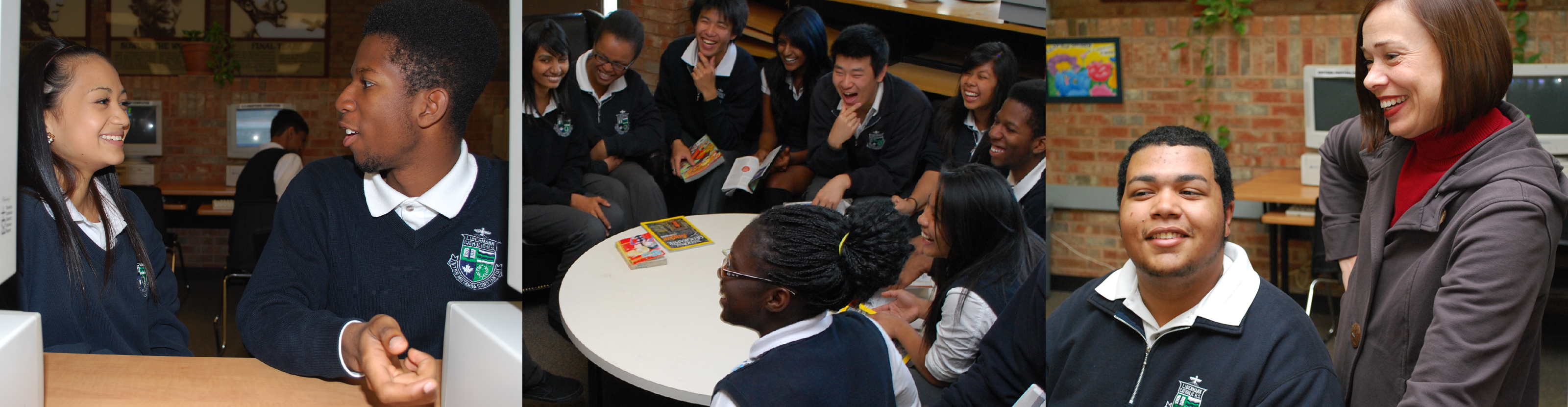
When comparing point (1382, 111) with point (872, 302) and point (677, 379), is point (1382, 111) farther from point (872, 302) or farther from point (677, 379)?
point (677, 379)

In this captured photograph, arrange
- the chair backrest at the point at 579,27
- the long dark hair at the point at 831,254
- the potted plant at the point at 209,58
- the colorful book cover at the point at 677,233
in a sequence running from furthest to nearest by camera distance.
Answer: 1. the potted plant at the point at 209,58
2. the chair backrest at the point at 579,27
3. the colorful book cover at the point at 677,233
4. the long dark hair at the point at 831,254

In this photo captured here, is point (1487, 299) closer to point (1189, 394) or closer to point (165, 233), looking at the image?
point (1189, 394)

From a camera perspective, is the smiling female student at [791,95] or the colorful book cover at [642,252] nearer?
the smiling female student at [791,95]

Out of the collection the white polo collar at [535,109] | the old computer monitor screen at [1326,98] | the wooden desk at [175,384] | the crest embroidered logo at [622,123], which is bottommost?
the wooden desk at [175,384]

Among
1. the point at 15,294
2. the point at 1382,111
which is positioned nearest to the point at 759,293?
the point at 1382,111

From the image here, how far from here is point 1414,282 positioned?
1.35 meters

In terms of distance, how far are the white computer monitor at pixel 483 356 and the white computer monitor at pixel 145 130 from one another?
726 millimetres

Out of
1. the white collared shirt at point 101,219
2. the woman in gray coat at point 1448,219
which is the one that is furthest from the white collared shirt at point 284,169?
the woman in gray coat at point 1448,219

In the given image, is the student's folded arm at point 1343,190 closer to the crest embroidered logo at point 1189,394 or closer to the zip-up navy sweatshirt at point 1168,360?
the zip-up navy sweatshirt at point 1168,360

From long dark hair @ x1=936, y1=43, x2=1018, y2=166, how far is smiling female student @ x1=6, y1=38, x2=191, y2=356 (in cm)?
166

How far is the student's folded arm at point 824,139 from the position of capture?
1.23 meters

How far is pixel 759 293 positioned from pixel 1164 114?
3.10 metres

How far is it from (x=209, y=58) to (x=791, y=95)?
1.32 m

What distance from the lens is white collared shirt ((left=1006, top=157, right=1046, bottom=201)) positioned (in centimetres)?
123
